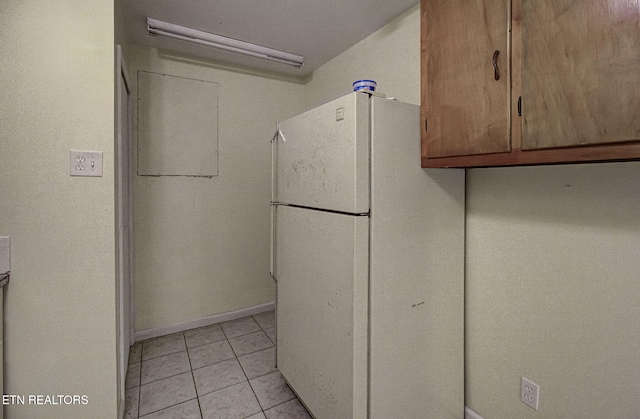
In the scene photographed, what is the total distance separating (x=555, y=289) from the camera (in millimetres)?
1307

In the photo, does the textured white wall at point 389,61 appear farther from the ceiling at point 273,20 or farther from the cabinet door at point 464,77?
the cabinet door at point 464,77

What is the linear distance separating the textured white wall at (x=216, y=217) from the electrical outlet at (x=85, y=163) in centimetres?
121

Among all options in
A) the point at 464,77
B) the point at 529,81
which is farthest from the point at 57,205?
the point at 529,81

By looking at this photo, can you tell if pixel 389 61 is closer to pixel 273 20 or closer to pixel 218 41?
pixel 273 20

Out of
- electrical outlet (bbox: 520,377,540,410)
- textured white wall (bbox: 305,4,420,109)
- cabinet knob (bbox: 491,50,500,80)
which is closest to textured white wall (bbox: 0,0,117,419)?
textured white wall (bbox: 305,4,420,109)

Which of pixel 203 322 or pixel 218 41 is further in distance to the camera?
pixel 203 322

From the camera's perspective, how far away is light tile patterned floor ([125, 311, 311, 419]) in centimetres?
178

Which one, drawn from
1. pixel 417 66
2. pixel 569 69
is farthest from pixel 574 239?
pixel 417 66

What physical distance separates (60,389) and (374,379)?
143 centimetres

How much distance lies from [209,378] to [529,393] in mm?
1869

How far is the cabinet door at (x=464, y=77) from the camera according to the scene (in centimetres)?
111

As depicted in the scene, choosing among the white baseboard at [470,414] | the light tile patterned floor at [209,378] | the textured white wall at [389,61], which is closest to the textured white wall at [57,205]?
the light tile patterned floor at [209,378]

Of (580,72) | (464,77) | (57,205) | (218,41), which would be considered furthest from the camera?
(218,41)

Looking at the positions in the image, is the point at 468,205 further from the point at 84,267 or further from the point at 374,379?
the point at 84,267
